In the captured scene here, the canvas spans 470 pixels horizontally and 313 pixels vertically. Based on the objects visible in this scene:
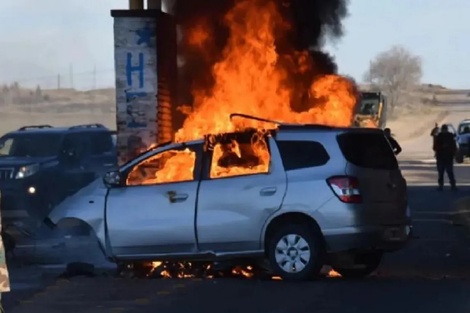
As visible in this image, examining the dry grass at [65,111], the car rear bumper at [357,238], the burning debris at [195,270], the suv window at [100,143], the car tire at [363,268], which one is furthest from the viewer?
the dry grass at [65,111]

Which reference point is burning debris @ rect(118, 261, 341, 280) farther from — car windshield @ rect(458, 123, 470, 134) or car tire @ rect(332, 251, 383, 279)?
car windshield @ rect(458, 123, 470, 134)

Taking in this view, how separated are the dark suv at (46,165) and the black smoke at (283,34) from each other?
3716 mm

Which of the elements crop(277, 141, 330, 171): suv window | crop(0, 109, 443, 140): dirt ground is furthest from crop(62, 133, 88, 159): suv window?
crop(0, 109, 443, 140): dirt ground

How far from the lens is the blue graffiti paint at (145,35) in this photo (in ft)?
57.7

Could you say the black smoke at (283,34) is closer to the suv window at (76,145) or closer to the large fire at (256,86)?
the large fire at (256,86)

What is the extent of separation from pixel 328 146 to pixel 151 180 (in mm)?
2223

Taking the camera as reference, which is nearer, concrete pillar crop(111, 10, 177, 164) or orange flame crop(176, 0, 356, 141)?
orange flame crop(176, 0, 356, 141)

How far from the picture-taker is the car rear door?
13172 millimetres

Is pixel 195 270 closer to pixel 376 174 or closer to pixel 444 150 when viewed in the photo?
pixel 376 174

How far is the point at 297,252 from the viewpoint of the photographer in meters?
13.1

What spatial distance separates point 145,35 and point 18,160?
487 centimetres

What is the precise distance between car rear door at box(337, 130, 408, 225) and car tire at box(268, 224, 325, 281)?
610 mm

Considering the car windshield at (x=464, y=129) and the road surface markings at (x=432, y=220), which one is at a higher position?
the car windshield at (x=464, y=129)

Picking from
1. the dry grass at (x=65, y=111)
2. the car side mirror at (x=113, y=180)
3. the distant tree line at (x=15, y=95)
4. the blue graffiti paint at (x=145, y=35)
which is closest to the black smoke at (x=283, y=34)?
the blue graffiti paint at (x=145, y=35)
